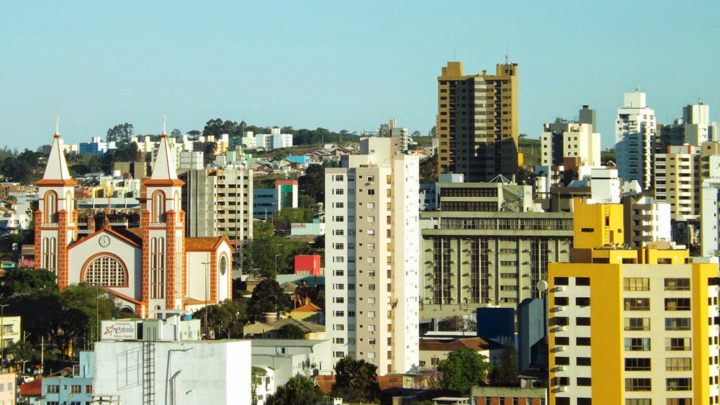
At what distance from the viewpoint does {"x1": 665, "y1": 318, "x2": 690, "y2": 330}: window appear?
2346 inches

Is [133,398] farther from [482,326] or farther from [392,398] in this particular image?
[482,326]

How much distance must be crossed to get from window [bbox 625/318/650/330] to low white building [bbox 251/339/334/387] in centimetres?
2541

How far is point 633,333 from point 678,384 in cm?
184

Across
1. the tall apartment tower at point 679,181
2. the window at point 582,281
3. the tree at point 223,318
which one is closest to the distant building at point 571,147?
the tall apartment tower at point 679,181

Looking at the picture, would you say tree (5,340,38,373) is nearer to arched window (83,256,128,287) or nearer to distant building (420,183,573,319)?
arched window (83,256,128,287)

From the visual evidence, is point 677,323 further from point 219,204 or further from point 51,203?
point 219,204

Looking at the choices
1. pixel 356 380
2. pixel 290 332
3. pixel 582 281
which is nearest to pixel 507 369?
pixel 356 380

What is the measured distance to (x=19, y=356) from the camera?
92625mm

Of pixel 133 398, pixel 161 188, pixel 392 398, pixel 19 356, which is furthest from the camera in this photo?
pixel 161 188

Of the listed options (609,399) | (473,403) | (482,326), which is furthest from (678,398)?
(482,326)

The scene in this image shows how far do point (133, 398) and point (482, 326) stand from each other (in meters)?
58.5

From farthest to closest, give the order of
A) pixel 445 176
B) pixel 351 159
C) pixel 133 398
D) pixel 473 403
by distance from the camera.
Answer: pixel 445 176 → pixel 351 159 → pixel 473 403 → pixel 133 398

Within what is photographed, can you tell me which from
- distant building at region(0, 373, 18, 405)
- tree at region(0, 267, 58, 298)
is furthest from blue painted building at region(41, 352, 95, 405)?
tree at region(0, 267, 58, 298)

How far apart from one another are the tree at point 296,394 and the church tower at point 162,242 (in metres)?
36.4
